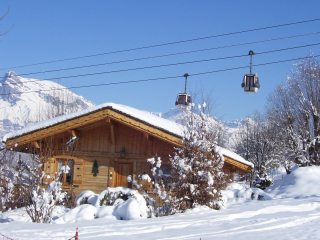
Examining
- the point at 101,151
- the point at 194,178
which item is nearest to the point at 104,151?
the point at 101,151

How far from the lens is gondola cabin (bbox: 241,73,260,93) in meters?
11.4

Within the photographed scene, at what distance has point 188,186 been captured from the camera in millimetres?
10633

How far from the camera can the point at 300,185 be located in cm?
1602

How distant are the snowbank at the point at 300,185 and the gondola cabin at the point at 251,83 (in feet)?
17.7

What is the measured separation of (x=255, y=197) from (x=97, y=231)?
23.2 ft

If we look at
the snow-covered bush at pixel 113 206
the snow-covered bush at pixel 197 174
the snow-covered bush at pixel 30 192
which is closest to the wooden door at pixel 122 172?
the snow-covered bush at pixel 113 206

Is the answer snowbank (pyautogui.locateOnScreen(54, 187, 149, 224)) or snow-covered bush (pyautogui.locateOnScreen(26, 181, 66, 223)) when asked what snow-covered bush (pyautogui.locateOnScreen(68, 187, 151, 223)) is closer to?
snowbank (pyautogui.locateOnScreen(54, 187, 149, 224))

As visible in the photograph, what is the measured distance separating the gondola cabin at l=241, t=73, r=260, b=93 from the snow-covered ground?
3.50m

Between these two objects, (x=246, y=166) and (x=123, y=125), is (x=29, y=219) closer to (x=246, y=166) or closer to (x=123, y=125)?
(x=123, y=125)

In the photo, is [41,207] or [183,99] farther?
[183,99]

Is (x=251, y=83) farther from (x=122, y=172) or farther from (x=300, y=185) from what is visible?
(x=122, y=172)

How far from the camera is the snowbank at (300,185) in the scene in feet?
49.0

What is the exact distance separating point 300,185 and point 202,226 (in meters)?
9.45

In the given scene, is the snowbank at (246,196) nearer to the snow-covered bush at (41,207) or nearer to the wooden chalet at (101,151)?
the wooden chalet at (101,151)
